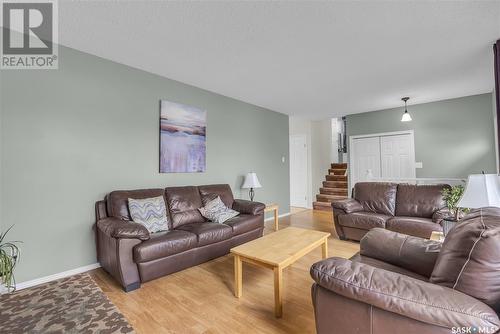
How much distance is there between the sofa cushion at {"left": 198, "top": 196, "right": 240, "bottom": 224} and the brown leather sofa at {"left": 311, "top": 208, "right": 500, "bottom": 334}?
2.06m

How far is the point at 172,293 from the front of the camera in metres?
2.19

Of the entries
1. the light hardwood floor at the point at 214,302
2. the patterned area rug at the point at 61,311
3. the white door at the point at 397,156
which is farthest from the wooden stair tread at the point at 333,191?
the patterned area rug at the point at 61,311

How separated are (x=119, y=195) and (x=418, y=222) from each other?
12.4 ft

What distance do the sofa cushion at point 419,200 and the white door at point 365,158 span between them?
167 cm

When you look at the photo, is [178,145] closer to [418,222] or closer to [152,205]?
[152,205]

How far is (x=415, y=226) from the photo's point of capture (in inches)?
120

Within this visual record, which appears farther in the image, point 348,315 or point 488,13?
point 488,13

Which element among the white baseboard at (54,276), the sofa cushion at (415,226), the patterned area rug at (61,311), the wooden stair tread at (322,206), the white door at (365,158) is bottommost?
the patterned area rug at (61,311)

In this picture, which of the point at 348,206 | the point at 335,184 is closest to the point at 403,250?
the point at 348,206

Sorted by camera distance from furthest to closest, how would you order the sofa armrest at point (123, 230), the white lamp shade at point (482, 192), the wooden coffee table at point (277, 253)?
1. the sofa armrest at point (123, 230)
2. the wooden coffee table at point (277, 253)
3. the white lamp shade at point (482, 192)

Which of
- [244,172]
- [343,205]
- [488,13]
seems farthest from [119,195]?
[488,13]

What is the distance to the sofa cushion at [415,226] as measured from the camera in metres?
2.95

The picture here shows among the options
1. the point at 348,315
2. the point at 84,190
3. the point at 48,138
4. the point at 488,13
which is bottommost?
the point at 348,315

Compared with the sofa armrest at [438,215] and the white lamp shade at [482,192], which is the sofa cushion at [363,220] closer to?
the sofa armrest at [438,215]
